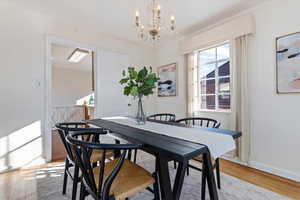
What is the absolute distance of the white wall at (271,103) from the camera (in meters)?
2.10

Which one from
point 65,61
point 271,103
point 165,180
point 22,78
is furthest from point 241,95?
point 65,61

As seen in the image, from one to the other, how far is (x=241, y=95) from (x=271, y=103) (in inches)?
15.6

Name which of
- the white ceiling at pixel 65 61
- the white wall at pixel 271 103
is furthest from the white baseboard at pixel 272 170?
the white ceiling at pixel 65 61

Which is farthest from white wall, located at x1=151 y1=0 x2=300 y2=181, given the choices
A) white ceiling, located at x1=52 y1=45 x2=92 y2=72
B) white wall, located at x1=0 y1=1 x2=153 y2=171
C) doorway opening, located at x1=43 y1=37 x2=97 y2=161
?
white ceiling, located at x1=52 y1=45 x2=92 y2=72

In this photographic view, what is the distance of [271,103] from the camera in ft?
7.52

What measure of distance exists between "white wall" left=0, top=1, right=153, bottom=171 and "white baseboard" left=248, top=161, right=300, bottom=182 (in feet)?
11.5

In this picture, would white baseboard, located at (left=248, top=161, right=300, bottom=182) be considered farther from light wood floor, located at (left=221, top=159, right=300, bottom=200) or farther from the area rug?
the area rug

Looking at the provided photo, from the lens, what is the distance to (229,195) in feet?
5.80

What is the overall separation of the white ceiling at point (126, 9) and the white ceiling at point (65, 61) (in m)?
2.71

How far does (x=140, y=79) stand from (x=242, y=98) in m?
1.68

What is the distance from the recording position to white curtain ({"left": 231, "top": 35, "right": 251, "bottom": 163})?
8.18 feet

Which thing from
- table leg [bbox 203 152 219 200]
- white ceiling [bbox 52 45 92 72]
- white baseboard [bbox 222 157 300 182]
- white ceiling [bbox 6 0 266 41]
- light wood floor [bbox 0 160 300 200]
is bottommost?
light wood floor [bbox 0 160 300 200]

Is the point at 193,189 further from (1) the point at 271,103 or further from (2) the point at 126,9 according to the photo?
(2) the point at 126,9

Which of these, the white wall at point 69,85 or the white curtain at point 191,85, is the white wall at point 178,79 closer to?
the white curtain at point 191,85
